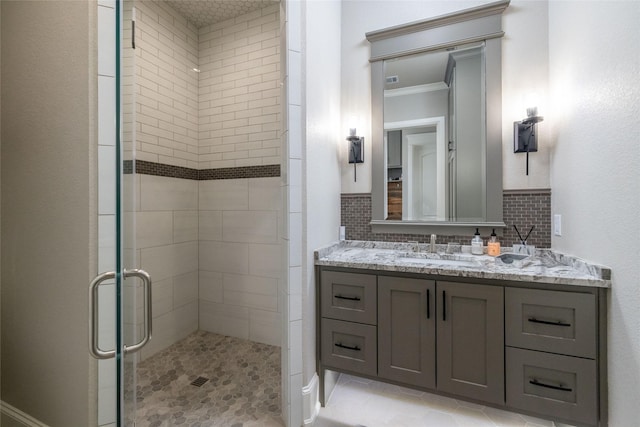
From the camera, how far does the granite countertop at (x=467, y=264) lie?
1.31 metres

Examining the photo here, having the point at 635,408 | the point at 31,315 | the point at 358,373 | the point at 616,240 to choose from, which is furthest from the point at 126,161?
the point at 635,408

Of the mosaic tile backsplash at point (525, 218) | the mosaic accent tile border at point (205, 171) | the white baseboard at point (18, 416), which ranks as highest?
the mosaic accent tile border at point (205, 171)

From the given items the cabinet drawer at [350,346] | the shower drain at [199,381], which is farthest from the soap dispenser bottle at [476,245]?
the shower drain at [199,381]

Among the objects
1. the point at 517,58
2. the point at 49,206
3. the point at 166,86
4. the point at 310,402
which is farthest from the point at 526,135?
the point at 166,86

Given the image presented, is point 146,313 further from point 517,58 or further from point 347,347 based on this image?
point 517,58

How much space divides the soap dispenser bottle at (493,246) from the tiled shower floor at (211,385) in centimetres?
176

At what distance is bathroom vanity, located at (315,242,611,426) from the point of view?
4.19ft

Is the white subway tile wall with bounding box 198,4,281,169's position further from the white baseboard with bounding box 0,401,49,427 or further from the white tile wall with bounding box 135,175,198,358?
the white baseboard with bounding box 0,401,49,427

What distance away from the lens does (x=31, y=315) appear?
1.42m

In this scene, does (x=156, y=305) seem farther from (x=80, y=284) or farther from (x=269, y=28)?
(x=269, y=28)

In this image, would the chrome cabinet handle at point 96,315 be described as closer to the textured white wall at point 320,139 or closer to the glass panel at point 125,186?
the glass panel at point 125,186

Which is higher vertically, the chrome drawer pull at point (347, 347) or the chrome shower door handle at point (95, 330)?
the chrome shower door handle at point (95, 330)

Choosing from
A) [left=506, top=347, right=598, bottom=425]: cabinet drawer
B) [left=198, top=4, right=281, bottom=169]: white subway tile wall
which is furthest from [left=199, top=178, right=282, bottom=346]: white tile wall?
[left=506, top=347, right=598, bottom=425]: cabinet drawer

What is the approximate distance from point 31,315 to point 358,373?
1836 mm
